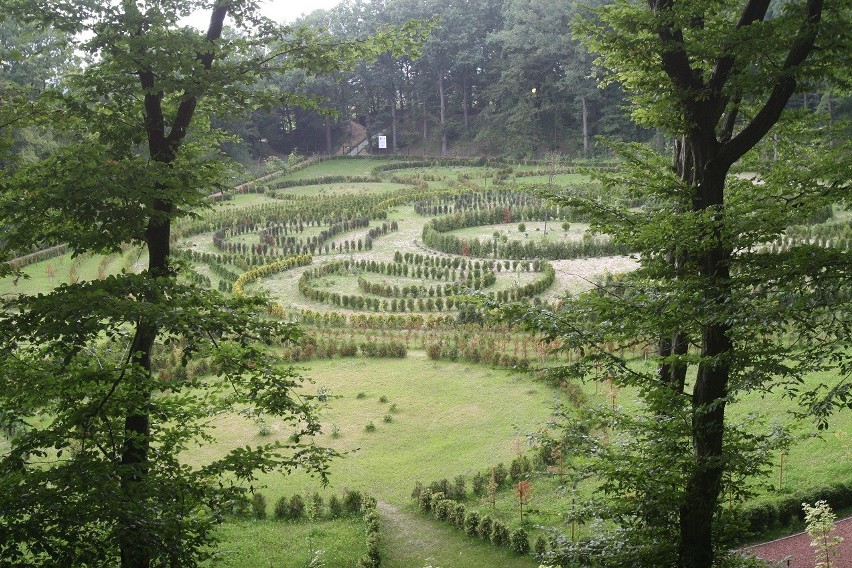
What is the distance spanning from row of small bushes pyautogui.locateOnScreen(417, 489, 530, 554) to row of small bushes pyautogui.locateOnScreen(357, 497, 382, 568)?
0.81m

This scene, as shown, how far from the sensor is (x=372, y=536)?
33.4 ft

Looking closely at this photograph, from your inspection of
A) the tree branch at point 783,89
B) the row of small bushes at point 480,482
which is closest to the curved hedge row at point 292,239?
the row of small bushes at point 480,482

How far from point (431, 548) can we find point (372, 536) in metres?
0.89

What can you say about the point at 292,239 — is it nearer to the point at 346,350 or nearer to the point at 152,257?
the point at 346,350

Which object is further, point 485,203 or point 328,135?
point 328,135

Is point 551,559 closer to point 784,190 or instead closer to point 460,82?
point 784,190

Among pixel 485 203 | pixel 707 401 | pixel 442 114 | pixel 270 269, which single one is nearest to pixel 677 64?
pixel 707 401

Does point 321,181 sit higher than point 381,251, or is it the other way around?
point 321,181

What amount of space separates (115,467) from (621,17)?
5241 mm

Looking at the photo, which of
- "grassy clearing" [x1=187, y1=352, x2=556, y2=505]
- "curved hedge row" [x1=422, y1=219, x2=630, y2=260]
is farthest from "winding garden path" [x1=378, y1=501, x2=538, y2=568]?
"curved hedge row" [x1=422, y1=219, x2=630, y2=260]

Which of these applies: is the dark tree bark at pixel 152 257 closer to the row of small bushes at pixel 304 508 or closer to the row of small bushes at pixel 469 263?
the row of small bushes at pixel 304 508

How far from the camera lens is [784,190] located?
21.0ft

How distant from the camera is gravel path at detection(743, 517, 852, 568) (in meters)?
9.15

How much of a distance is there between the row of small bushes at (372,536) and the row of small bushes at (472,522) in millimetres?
806
